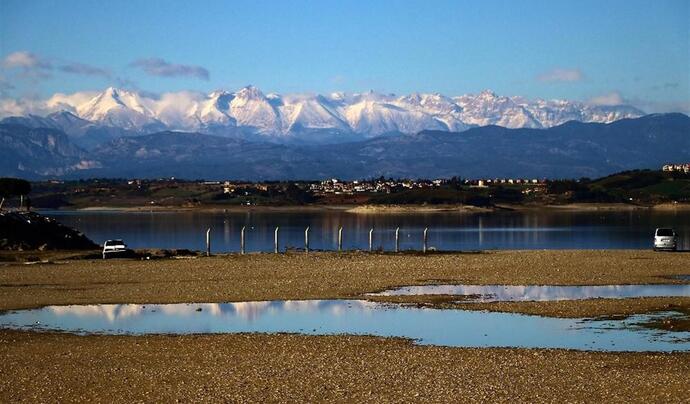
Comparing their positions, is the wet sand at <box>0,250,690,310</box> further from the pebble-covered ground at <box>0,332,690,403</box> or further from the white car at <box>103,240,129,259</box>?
the pebble-covered ground at <box>0,332,690,403</box>

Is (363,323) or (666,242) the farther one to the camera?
(666,242)

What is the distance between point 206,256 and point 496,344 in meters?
34.7

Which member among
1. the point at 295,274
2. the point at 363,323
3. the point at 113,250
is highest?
the point at 113,250

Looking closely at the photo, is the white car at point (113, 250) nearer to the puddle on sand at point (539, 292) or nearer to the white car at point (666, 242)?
the puddle on sand at point (539, 292)

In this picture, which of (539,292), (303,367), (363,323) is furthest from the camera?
(539,292)

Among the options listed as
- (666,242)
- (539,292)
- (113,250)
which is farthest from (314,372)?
(666,242)

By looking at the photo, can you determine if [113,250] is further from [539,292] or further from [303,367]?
[303,367]

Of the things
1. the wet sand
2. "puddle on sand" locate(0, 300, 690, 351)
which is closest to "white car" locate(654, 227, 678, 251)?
the wet sand

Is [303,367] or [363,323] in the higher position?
[303,367]

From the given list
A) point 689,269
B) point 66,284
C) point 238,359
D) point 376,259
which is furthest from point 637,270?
point 238,359

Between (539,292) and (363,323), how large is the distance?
1116 centimetres

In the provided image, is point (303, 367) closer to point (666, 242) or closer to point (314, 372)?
point (314, 372)

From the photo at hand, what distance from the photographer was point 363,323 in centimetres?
3139

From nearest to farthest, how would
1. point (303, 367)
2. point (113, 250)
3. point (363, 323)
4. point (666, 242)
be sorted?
point (303, 367) < point (363, 323) < point (113, 250) < point (666, 242)
